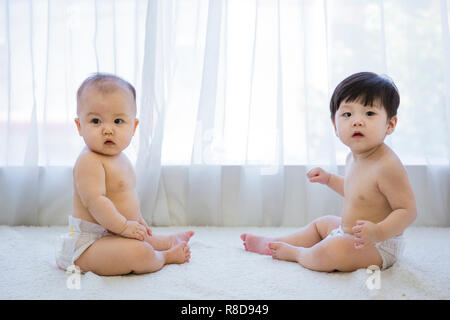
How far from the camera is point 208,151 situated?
1579 millimetres

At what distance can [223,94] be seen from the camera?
158cm

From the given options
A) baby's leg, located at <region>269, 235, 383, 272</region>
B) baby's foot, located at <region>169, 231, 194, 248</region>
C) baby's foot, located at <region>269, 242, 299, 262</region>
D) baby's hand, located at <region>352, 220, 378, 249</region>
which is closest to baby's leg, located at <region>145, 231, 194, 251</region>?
baby's foot, located at <region>169, 231, 194, 248</region>

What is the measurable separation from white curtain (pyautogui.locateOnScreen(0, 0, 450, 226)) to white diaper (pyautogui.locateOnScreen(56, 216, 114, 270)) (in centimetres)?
50

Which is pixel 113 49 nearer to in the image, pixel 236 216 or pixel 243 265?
pixel 236 216

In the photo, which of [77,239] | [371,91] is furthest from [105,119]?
[371,91]

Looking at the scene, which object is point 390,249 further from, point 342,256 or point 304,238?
point 304,238

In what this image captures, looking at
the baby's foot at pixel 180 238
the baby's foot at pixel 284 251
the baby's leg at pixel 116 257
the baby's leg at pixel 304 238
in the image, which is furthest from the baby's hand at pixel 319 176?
the baby's leg at pixel 116 257

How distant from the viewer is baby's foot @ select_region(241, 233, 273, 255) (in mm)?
1245

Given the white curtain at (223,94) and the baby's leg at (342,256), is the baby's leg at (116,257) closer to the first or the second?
the baby's leg at (342,256)

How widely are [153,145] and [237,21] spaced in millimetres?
550

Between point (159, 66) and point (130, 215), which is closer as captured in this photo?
point (130, 215)

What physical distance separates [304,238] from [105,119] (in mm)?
643

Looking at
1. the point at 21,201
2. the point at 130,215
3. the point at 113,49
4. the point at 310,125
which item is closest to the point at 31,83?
the point at 113,49

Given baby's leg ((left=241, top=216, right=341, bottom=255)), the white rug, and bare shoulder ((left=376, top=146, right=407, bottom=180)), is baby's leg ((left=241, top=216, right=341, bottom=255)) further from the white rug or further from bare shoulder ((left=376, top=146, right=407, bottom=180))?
bare shoulder ((left=376, top=146, right=407, bottom=180))
